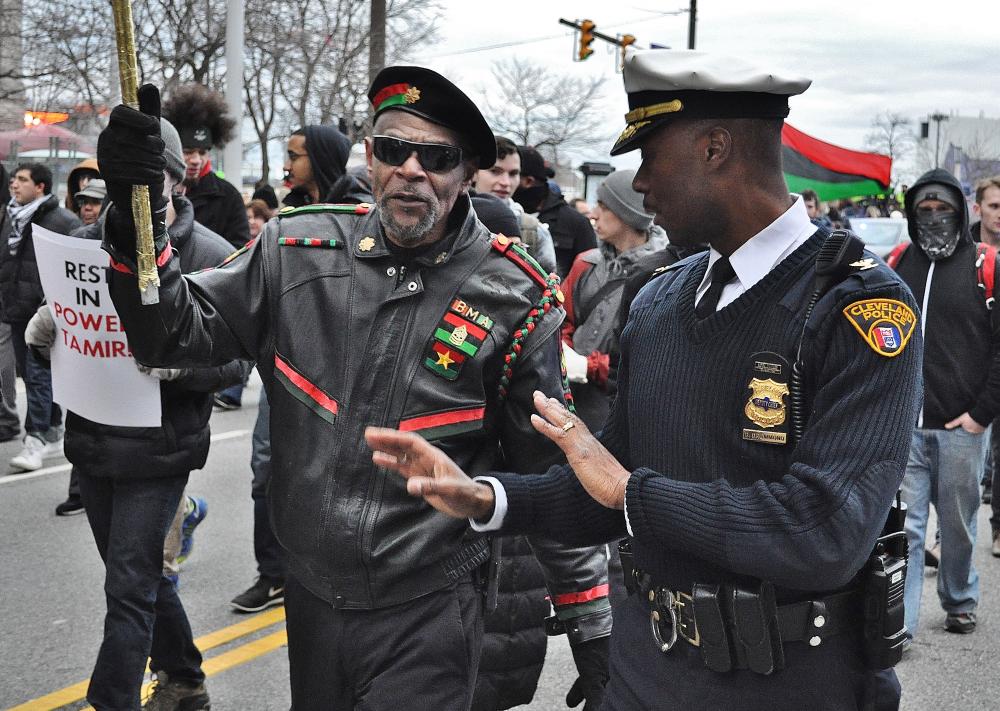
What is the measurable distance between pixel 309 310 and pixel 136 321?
43 cm

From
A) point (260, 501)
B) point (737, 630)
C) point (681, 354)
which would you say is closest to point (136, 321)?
point (681, 354)

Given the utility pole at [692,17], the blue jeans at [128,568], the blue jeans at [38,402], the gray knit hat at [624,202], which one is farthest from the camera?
the utility pole at [692,17]

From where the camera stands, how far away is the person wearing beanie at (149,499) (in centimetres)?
400

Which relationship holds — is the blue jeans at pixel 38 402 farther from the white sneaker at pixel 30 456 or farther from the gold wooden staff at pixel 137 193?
the gold wooden staff at pixel 137 193

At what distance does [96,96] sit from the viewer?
2300cm

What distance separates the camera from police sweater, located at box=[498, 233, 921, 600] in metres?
1.97

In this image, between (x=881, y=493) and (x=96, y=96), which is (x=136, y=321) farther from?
(x=96, y=96)

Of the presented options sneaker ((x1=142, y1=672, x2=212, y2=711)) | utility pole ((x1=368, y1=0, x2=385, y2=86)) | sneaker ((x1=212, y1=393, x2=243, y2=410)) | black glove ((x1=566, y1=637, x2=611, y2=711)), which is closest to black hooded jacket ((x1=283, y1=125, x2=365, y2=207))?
sneaker ((x1=142, y1=672, x2=212, y2=711))

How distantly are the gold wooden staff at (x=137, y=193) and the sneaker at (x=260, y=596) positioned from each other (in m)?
3.53

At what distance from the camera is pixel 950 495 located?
5.98m

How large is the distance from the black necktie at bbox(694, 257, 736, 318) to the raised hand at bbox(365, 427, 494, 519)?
0.55 meters

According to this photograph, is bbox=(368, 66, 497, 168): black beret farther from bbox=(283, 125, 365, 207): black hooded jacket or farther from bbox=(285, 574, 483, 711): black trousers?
bbox=(283, 125, 365, 207): black hooded jacket

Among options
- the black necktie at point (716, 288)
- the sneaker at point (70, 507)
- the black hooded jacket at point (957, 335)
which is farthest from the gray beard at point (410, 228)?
the sneaker at point (70, 507)

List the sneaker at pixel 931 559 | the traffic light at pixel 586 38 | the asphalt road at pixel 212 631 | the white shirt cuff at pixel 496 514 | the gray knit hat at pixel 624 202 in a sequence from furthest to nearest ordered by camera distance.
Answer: the traffic light at pixel 586 38 → the sneaker at pixel 931 559 → the gray knit hat at pixel 624 202 → the asphalt road at pixel 212 631 → the white shirt cuff at pixel 496 514
